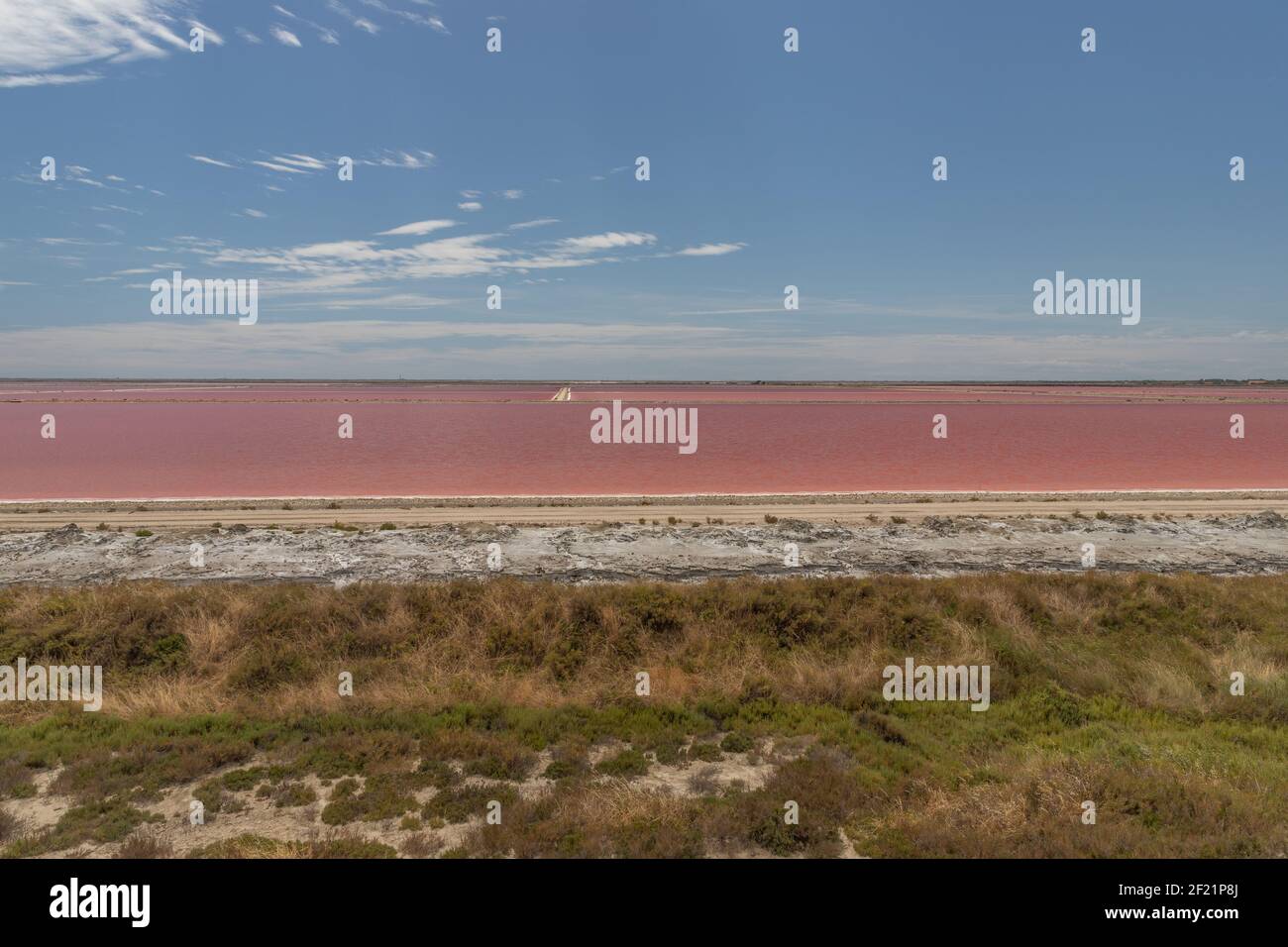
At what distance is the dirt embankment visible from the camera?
1781 cm

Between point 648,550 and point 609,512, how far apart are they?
5951mm

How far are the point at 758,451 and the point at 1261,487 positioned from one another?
2852 cm

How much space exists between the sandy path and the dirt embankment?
3.56 ft

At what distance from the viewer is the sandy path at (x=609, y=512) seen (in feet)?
78.2

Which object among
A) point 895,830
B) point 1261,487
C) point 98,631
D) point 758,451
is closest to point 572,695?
point 895,830

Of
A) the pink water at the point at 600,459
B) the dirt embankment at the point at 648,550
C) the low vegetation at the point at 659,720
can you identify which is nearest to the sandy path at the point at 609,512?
the dirt embankment at the point at 648,550

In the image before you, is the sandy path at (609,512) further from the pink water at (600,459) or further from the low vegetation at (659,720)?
the low vegetation at (659,720)

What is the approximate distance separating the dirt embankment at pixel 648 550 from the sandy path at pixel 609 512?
3.56 ft

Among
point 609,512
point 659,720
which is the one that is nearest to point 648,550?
point 609,512

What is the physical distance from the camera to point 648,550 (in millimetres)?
19953

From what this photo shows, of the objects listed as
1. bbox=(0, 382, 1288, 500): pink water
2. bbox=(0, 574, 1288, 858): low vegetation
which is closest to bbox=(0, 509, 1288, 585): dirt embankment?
bbox=(0, 574, 1288, 858): low vegetation

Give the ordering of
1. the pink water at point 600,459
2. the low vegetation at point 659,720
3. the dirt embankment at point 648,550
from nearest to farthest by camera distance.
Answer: the low vegetation at point 659,720, the dirt embankment at point 648,550, the pink water at point 600,459

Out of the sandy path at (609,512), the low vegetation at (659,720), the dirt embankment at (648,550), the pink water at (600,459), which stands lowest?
the low vegetation at (659,720)
